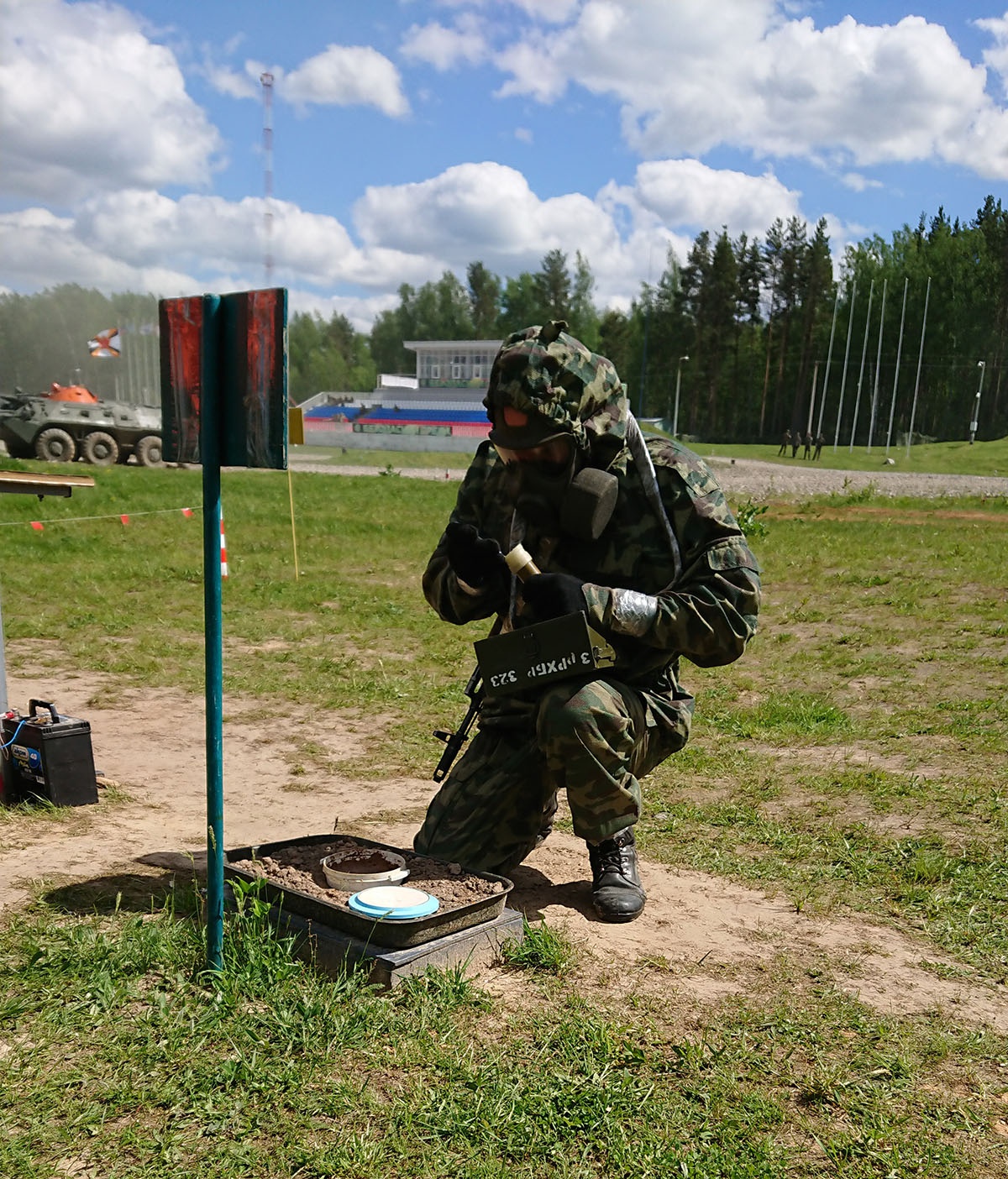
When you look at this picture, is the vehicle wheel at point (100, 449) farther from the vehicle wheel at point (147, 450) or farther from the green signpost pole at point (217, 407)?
the green signpost pole at point (217, 407)

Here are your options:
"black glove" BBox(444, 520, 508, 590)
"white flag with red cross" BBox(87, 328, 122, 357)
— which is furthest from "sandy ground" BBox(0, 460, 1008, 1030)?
"white flag with red cross" BBox(87, 328, 122, 357)

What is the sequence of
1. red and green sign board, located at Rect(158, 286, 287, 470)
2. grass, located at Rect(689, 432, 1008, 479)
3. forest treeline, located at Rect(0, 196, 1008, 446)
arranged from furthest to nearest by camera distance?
forest treeline, located at Rect(0, 196, 1008, 446)
grass, located at Rect(689, 432, 1008, 479)
red and green sign board, located at Rect(158, 286, 287, 470)

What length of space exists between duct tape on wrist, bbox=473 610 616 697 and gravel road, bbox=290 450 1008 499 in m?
18.4

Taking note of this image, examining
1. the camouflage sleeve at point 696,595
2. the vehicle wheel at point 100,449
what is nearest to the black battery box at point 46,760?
the camouflage sleeve at point 696,595

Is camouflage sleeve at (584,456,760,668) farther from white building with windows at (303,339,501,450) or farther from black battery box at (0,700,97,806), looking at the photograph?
white building with windows at (303,339,501,450)

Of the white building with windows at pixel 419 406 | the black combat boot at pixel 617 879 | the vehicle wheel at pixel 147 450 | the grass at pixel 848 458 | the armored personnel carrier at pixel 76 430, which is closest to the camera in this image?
the black combat boot at pixel 617 879

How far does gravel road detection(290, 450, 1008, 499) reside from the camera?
24703 millimetres

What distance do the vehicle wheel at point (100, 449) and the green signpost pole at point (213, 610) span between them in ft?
75.5

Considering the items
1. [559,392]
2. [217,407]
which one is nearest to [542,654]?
[559,392]

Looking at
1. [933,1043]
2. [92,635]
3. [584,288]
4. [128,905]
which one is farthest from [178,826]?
[584,288]

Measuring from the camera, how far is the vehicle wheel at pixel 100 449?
2439 centimetres

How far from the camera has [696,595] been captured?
326cm

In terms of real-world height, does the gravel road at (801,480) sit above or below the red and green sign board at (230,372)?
below

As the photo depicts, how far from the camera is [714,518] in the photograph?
131 inches
